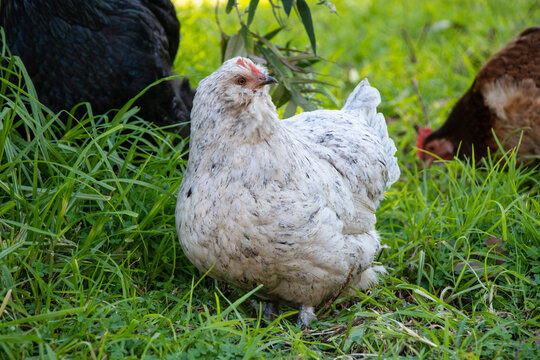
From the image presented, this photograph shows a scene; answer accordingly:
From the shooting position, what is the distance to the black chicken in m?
3.24

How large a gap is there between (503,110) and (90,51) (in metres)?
2.95

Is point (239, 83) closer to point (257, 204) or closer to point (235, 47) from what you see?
point (257, 204)

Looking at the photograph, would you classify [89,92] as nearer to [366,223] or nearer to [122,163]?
[122,163]

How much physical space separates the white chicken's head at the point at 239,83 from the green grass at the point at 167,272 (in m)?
0.57

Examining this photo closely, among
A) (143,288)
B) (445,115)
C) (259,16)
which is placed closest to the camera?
(143,288)

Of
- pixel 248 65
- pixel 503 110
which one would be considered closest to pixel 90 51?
pixel 248 65

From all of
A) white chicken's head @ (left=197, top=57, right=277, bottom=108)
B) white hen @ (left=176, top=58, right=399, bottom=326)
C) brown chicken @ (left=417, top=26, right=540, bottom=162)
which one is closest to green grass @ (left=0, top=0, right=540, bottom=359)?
white hen @ (left=176, top=58, right=399, bottom=326)

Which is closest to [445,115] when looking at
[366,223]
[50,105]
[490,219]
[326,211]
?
[490,219]

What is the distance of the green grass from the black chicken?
0.18 m

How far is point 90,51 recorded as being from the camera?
3.31 m

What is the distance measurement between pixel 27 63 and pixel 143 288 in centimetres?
149

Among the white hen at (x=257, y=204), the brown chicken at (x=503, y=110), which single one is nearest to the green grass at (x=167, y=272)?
the white hen at (x=257, y=204)

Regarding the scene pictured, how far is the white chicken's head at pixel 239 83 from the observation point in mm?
2416

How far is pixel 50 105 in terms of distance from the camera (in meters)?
3.28
